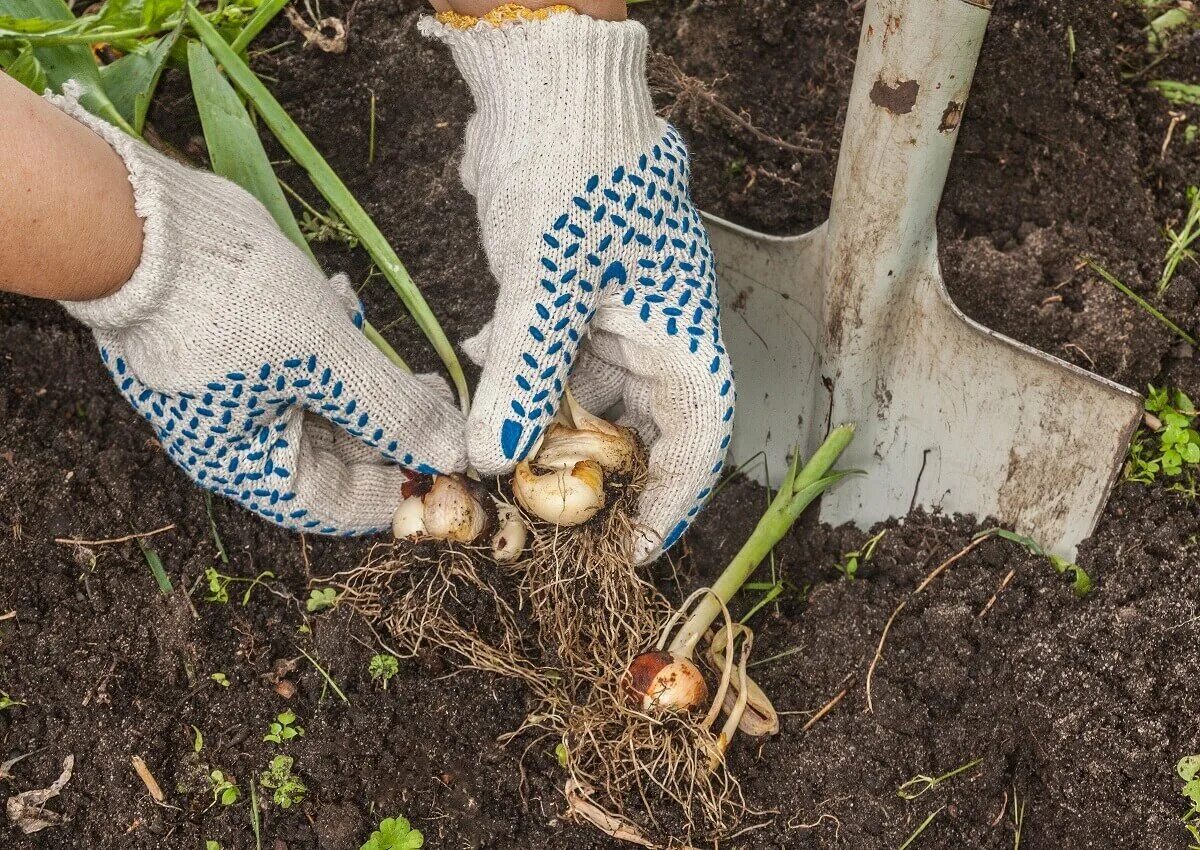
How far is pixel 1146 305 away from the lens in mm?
1547

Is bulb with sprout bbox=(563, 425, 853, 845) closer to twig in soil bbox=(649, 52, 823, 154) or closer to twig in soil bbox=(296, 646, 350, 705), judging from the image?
twig in soil bbox=(296, 646, 350, 705)

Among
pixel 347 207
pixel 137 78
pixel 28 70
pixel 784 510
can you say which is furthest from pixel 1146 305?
pixel 28 70

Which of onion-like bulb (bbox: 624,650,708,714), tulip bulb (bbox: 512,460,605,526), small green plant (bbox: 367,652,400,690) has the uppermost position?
tulip bulb (bbox: 512,460,605,526)

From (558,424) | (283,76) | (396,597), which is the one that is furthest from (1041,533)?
(283,76)

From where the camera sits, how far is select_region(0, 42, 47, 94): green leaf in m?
1.39

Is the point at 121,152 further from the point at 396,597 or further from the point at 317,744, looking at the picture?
the point at 317,744

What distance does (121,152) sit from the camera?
1.24 m

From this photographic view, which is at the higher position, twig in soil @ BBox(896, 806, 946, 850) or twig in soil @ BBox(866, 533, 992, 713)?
twig in soil @ BBox(866, 533, 992, 713)

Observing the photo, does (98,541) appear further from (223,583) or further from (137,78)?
(137,78)

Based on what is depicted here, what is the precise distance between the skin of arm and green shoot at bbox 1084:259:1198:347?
1340 millimetres

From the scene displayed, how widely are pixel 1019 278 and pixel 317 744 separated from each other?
121cm

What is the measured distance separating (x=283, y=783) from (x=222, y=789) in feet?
0.26

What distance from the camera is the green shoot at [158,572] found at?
4.91 ft

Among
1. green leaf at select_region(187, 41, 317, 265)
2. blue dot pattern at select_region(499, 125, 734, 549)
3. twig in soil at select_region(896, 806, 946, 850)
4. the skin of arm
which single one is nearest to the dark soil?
twig in soil at select_region(896, 806, 946, 850)
